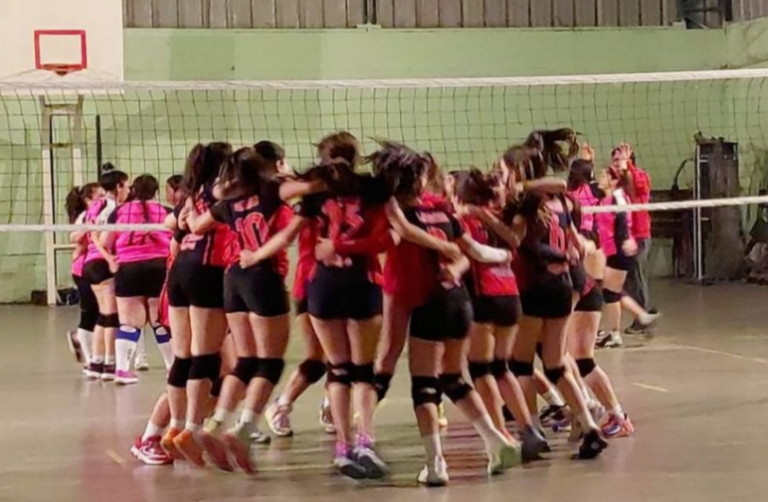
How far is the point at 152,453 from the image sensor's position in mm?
6645

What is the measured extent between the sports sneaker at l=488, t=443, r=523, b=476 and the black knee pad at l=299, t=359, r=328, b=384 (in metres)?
1.21

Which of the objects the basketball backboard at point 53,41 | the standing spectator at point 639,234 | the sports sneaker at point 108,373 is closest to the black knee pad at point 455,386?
the sports sneaker at point 108,373

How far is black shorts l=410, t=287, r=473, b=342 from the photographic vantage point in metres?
5.92

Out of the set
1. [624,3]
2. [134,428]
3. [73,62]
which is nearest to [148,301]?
[134,428]

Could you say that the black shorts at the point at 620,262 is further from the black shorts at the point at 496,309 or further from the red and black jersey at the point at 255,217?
the red and black jersey at the point at 255,217

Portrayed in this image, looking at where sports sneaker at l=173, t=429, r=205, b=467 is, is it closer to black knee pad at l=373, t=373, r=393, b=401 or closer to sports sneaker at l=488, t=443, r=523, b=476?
black knee pad at l=373, t=373, r=393, b=401

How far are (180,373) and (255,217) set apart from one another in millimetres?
898

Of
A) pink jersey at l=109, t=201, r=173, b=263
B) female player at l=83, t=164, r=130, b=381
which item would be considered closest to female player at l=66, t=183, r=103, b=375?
female player at l=83, t=164, r=130, b=381

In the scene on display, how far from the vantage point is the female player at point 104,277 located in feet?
32.3

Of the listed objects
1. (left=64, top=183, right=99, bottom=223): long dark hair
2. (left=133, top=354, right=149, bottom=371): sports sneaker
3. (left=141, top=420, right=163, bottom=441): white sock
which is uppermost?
(left=64, top=183, right=99, bottom=223): long dark hair

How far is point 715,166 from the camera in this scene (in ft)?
59.1

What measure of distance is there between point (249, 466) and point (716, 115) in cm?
1439

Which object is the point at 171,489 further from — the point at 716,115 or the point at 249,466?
the point at 716,115

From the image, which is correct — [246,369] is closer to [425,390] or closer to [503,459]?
[425,390]
